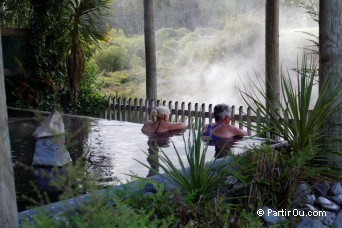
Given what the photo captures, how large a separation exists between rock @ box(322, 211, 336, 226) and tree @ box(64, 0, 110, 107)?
746cm

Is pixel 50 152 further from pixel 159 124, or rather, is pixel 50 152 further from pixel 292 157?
pixel 292 157

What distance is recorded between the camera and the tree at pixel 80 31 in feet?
38.5

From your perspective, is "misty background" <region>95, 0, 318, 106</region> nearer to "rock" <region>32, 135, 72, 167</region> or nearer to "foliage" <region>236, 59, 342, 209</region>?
"rock" <region>32, 135, 72, 167</region>

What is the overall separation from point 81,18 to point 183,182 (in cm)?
781

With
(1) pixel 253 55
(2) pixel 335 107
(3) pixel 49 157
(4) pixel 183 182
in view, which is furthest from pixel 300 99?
(1) pixel 253 55

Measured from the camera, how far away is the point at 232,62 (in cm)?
2683

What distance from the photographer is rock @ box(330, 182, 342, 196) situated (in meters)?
5.52

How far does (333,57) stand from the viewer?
5793mm

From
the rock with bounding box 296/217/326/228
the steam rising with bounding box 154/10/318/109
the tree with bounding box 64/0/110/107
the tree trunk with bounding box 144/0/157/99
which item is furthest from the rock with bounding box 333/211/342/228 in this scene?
the steam rising with bounding box 154/10/318/109

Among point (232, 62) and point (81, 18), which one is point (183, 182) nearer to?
point (81, 18)

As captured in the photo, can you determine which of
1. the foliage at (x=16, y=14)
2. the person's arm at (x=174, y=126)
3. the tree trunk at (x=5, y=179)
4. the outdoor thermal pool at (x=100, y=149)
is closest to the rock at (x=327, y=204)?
the outdoor thermal pool at (x=100, y=149)

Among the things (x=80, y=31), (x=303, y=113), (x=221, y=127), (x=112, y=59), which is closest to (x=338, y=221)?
(x=303, y=113)

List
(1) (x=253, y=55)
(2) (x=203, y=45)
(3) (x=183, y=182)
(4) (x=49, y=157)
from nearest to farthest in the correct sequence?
(3) (x=183, y=182), (4) (x=49, y=157), (1) (x=253, y=55), (2) (x=203, y=45)

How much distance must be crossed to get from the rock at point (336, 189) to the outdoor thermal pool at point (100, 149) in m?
1.02
